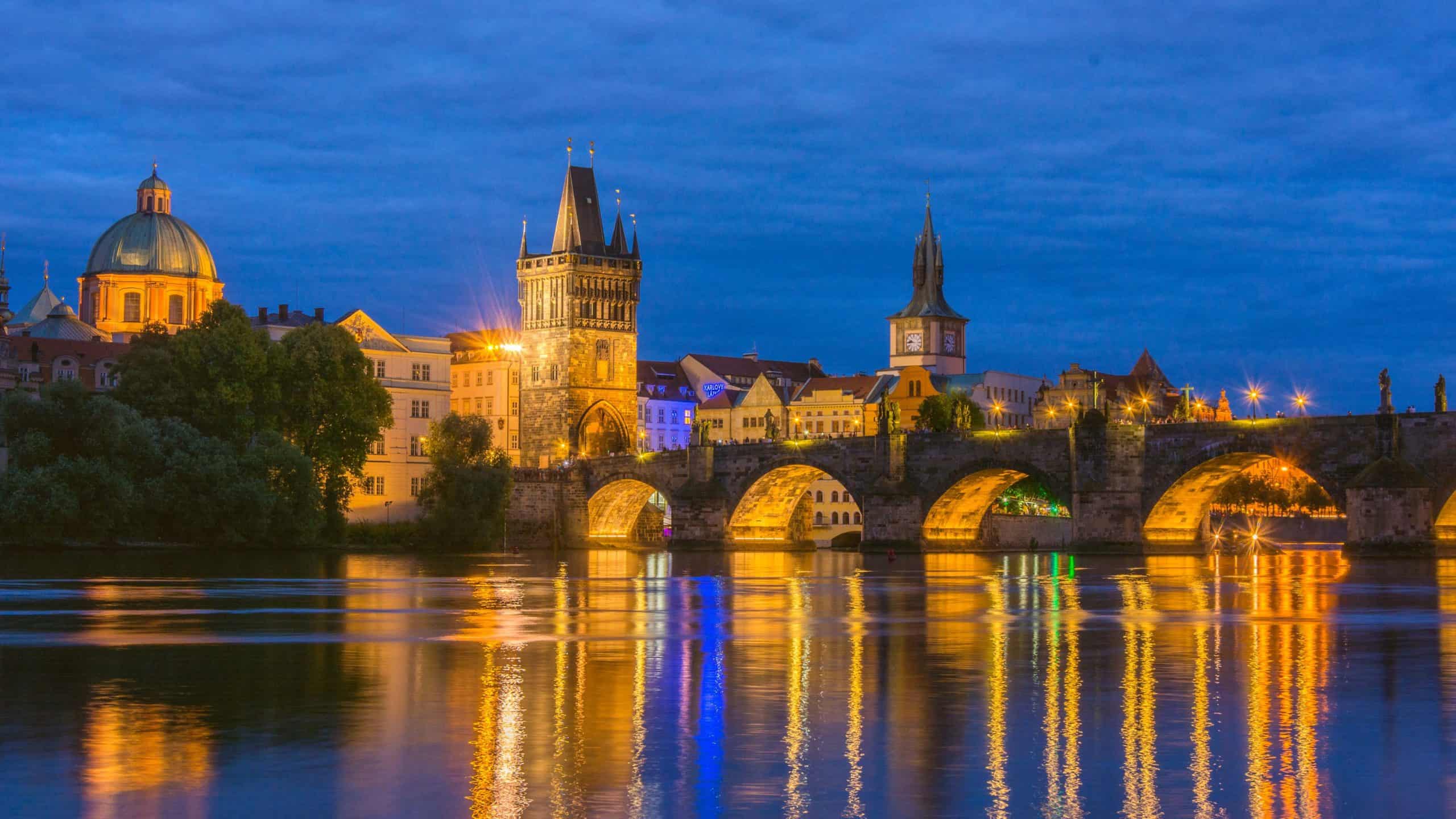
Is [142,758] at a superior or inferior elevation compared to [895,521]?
inferior

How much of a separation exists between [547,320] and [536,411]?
288 inches

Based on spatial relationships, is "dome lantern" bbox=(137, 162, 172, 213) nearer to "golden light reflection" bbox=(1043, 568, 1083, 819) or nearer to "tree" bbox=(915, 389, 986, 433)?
"tree" bbox=(915, 389, 986, 433)

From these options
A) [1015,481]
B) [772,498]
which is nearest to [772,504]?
[772,498]

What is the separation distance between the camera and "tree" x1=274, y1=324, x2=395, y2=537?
9519 cm

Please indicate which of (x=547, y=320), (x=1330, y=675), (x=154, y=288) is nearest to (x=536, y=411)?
(x=547, y=320)

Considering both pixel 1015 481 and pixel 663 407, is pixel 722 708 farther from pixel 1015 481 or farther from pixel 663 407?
pixel 663 407

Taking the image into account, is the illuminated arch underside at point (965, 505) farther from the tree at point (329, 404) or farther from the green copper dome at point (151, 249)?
the green copper dome at point (151, 249)

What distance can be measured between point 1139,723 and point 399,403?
105 m

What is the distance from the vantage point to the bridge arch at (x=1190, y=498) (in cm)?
8469

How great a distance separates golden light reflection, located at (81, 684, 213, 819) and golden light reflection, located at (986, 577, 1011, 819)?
6689 mm

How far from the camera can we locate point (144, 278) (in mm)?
137875

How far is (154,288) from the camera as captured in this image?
138 meters

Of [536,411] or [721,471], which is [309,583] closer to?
[721,471]

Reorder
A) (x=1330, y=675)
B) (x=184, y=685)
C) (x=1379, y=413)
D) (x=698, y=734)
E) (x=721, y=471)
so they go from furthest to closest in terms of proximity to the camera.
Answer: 1. (x=721, y=471)
2. (x=1379, y=413)
3. (x=1330, y=675)
4. (x=184, y=685)
5. (x=698, y=734)
